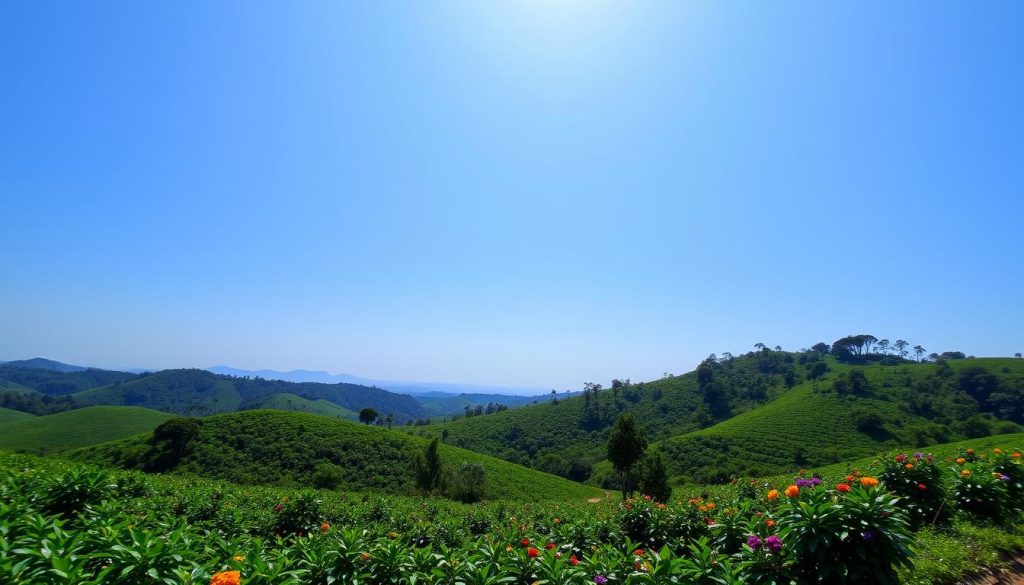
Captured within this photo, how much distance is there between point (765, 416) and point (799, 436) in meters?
10.9

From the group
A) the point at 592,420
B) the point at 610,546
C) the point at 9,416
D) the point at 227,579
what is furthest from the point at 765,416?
the point at 9,416

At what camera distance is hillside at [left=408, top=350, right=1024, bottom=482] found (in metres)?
59.5

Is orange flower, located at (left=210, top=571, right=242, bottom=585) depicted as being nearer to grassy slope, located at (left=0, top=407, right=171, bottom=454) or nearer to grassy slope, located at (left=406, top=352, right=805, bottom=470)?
grassy slope, located at (left=406, top=352, right=805, bottom=470)

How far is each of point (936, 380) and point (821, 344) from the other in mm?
59679

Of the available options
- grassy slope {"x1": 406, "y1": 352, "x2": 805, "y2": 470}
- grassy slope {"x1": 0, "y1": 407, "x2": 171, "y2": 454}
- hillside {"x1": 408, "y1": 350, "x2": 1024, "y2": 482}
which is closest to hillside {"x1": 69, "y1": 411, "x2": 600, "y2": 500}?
hillside {"x1": 408, "y1": 350, "x2": 1024, "y2": 482}

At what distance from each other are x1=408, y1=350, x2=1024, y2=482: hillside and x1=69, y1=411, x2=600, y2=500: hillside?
24926 mm

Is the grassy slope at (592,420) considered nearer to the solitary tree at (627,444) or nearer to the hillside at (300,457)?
the hillside at (300,457)

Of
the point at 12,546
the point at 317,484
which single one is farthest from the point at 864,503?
the point at 317,484

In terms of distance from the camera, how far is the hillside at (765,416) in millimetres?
59469

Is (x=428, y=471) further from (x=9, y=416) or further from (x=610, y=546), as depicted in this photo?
(x=9, y=416)

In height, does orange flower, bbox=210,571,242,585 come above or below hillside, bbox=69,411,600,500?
above

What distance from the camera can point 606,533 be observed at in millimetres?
8945

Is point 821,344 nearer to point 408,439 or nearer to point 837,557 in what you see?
point 408,439

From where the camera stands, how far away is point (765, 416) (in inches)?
2884
